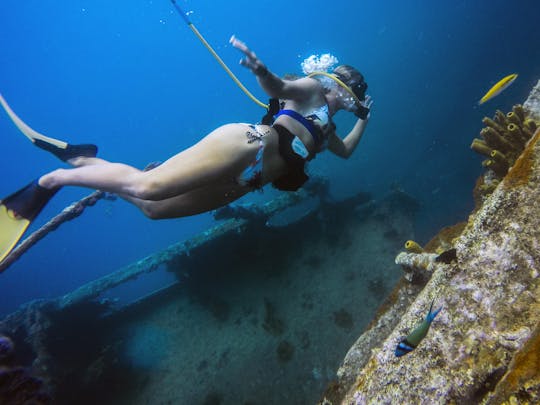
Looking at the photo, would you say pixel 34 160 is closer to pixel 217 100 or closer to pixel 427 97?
pixel 217 100

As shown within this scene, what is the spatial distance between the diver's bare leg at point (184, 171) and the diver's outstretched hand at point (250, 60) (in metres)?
0.58

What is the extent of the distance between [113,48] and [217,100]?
156 feet

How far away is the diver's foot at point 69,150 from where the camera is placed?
3.48 meters

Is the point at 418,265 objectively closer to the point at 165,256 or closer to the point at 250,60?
the point at 250,60

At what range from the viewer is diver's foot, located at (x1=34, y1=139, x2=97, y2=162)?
3.48 m

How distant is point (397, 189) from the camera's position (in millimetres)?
9375

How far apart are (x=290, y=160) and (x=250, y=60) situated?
42.7 inches

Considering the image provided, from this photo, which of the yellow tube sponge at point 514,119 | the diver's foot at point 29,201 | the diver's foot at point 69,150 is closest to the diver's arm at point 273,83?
the diver's foot at point 69,150

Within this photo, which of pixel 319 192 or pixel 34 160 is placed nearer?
pixel 319 192

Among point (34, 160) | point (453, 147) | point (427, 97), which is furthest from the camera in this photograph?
point (34, 160)

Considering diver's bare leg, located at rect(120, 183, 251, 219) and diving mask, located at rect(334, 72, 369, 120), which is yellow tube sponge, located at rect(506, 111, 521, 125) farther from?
diver's bare leg, located at rect(120, 183, 251, 219)

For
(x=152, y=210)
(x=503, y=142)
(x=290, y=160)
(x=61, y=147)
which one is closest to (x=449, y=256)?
(x=290, y=160)

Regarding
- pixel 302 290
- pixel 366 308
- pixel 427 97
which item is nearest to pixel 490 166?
pixel 366 308

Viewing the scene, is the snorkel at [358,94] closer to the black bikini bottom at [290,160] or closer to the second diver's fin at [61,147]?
the black bikini bottom at [290,160]
